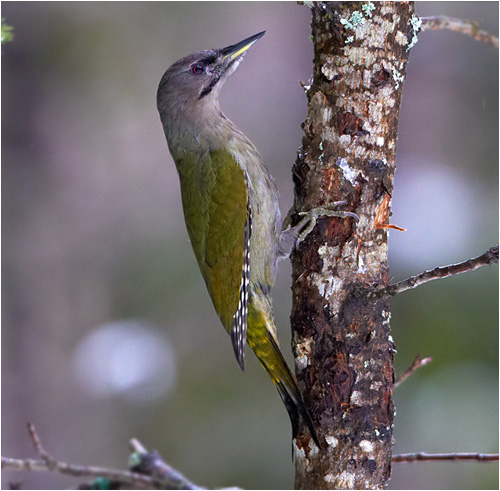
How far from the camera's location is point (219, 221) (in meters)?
2.64

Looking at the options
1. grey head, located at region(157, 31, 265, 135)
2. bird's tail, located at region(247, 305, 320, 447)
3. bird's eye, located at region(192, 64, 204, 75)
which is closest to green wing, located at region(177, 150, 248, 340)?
bird's tail, located at region(247, 305, 320, 447)

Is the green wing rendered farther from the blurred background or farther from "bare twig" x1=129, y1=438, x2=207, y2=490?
the blurred background

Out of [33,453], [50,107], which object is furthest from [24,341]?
[50,107]

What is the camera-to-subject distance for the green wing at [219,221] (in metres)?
2.58

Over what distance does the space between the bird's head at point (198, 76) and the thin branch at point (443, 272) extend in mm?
1484

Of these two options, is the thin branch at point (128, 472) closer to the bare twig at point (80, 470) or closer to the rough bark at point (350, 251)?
the bare twig at point (80, 470)

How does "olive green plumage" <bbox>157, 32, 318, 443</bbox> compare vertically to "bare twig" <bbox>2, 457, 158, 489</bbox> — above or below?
above

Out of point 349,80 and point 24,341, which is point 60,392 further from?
point 349,80

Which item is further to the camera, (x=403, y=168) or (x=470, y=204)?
(x=403, y=168)

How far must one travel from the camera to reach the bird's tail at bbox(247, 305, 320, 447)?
1.88m

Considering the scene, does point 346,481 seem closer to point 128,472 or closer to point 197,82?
point 128,472

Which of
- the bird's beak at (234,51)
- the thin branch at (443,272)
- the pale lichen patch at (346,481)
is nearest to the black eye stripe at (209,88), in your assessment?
the bird's beak at (234,51)

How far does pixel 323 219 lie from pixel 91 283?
307 centimetres

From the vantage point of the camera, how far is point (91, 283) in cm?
466
